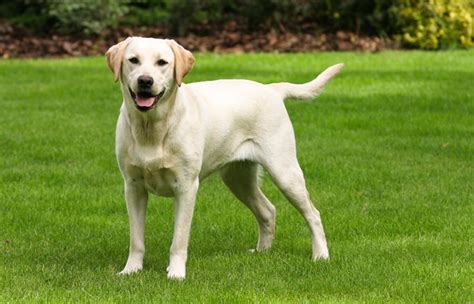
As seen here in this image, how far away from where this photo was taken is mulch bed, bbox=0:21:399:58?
697 inches

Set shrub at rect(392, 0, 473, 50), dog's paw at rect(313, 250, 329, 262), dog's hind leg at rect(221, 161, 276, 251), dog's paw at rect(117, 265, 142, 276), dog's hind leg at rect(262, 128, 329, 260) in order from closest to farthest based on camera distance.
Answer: dog's paw at rect(117, 265, 142, 276) → dog's paw at rect(313, 250, 329, 262) → dog's hind leg at rect(262, 128, 329, 260) → dog's hind leg at rect(221, 161, 276, 251) → shrub at rect(392, 0, 473, 50)

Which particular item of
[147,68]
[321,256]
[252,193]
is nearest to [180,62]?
[147,68]

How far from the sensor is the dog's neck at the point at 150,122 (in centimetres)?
627

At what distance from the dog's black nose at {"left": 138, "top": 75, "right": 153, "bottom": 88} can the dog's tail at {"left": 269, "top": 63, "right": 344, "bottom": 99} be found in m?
1.45

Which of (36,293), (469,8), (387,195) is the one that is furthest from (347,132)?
(469,8)

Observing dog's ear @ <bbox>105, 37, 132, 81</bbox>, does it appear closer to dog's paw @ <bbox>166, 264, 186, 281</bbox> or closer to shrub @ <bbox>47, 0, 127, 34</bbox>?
dog's paw @ <bbox>166, 264, 186, 281</bbox>

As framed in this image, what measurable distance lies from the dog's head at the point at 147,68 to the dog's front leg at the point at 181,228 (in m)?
0.57

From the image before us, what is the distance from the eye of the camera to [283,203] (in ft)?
28.6

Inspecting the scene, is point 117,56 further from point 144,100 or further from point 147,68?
point 144,100

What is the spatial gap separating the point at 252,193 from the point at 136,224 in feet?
3.59

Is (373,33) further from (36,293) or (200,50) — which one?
(36,293)

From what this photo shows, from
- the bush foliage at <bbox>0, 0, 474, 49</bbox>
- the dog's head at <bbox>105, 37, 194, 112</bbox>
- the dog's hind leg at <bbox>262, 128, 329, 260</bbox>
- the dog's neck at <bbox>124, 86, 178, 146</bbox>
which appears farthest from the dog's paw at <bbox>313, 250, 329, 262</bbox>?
the bush foliage at <bbox>0, 0, 474, 49</bbox>

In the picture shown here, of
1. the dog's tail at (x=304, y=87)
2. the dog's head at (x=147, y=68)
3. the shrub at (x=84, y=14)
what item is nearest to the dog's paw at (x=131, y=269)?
the dog's head at (x=147, y=68)

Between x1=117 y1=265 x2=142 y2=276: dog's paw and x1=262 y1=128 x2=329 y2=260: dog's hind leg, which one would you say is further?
x1=262 y1=128 x2=329 y2=260: dog's hind leg
